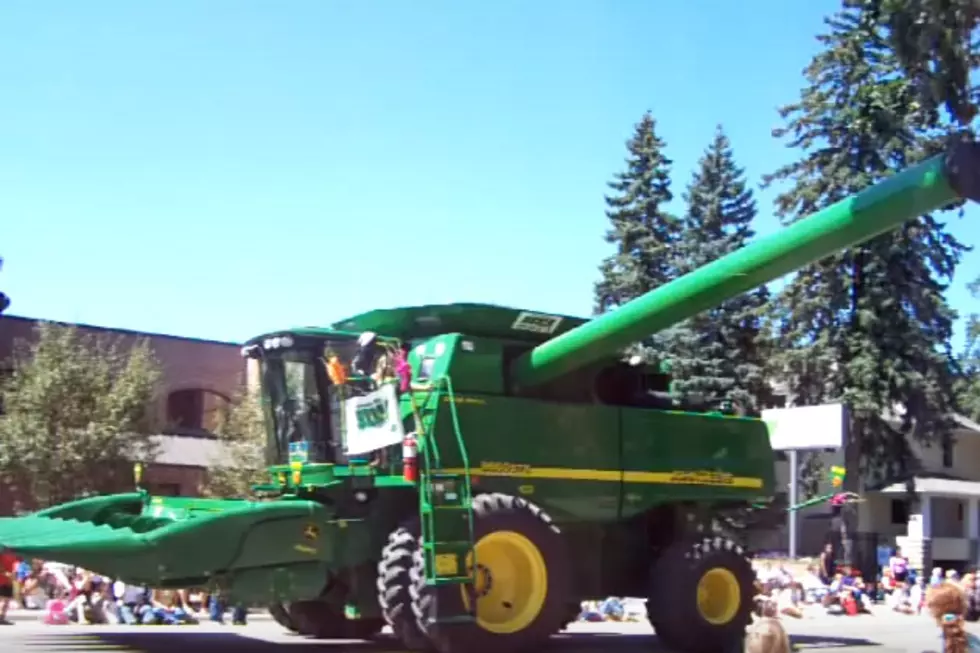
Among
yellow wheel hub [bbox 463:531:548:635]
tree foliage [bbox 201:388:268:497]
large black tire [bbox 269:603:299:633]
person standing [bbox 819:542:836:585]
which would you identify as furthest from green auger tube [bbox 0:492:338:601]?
person standing [bbox 819:542:836:585]

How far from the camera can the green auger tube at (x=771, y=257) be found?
12109 mm

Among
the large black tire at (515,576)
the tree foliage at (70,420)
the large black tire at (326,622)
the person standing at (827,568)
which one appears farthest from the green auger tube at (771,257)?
the person standing at (827,568)

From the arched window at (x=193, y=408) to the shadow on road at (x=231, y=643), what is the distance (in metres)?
20.3

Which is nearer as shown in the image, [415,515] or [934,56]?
[934,56]

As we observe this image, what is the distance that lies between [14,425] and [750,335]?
24709mm

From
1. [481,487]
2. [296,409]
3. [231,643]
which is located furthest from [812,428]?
[231,643]

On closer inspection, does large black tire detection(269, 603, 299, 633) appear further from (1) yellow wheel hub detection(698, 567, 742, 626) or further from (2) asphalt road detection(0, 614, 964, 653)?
(1) yellow wheel hub detection(698, 567, 742, 626)

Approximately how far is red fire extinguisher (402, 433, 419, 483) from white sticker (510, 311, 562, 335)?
2.28 metres

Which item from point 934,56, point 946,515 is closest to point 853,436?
point 946,515

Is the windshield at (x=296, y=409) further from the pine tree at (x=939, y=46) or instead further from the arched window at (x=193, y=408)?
the arched window at (x=193, y=408)

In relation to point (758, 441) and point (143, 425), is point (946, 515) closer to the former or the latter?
point (143, 425)

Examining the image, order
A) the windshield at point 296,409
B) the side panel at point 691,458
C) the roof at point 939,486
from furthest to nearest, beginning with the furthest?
the roof at point 939,486 → the side panel at point 691,458 → the windshield at point 296,409

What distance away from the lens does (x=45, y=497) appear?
1172 inches

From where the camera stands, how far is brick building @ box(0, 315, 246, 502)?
3522 centimetres
